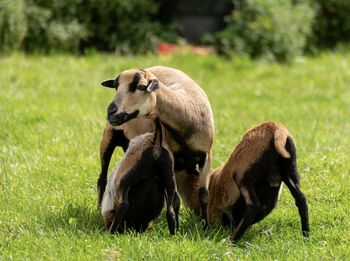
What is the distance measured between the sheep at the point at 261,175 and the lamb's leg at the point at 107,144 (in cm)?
84

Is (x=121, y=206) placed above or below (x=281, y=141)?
below

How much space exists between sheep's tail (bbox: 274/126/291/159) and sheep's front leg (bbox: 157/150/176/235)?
2.30 feet

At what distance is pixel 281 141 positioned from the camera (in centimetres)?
518

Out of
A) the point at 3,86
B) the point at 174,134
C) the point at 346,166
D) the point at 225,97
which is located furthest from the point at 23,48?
the point at 174,134

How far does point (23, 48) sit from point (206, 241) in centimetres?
742

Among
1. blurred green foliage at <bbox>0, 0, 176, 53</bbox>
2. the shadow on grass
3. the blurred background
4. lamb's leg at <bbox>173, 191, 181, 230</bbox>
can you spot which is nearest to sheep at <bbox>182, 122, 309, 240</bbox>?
lamb's leg at <bbox>173, 191, 181, 230</bbox>

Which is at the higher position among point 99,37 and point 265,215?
point 265,215

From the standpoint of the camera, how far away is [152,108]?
5.12 m

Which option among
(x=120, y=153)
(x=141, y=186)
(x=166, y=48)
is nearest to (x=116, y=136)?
(x=141, y=186)

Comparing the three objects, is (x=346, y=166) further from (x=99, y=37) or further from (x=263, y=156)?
(x=99, y=37)

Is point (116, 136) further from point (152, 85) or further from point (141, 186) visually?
point (152, 85)

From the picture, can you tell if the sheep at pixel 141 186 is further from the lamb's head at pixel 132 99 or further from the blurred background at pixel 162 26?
the blurred background at pixel 162 26

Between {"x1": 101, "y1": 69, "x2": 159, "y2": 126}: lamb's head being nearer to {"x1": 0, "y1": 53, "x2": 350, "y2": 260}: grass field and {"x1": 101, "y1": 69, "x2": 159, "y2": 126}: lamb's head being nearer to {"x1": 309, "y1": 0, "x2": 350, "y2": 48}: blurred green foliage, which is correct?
{"x1": 0, "y1": 53, "x2": 350, "y2": 260}: grass field

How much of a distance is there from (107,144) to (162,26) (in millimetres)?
7339
